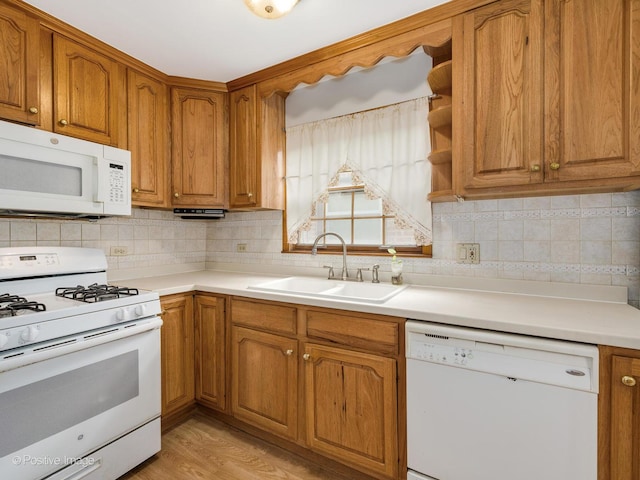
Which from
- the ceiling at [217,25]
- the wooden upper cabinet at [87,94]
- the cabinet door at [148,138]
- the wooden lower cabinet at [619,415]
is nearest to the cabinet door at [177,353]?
the cabinet door at [148,138]

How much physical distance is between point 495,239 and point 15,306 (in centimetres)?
230

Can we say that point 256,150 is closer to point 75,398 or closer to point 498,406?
point 75,398

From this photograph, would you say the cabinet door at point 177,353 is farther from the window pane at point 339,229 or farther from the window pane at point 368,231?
the window pane at point 368,231

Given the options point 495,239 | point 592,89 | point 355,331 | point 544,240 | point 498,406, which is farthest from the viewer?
point 495,239

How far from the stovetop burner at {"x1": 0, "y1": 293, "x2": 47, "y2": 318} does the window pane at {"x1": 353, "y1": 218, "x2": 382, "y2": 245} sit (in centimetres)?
174

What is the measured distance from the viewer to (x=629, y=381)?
102cm

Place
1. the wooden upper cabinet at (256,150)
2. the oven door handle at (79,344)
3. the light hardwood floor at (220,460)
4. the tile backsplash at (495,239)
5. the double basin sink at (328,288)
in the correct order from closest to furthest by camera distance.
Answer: the oven door handle at (79,344)
the tile backsplash at (495,239)
the light hardwood floor at (220,460)
the double basin sink at (328,288)
the wooden upper cabinet at (256,150)

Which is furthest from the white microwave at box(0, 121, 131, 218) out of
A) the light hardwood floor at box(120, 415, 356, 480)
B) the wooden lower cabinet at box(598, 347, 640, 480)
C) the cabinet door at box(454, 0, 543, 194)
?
the wooden lower cabinet at box(598, 347, 640, 480)

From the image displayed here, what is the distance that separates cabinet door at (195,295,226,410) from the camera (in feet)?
6.57

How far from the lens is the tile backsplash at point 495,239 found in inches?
58.8

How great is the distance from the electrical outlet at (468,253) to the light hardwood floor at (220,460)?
1342mm

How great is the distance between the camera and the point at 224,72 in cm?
225

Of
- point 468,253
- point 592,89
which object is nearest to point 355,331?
point 468,253

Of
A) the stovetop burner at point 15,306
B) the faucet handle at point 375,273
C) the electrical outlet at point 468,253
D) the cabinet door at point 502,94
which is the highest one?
the cabinet door at point 502,94
